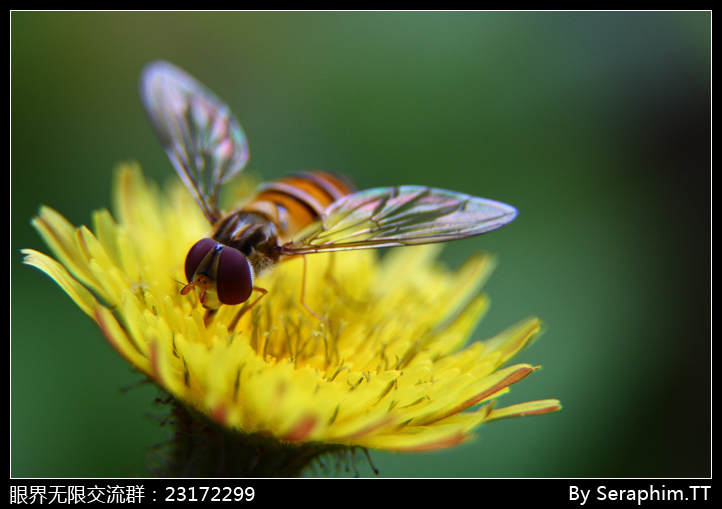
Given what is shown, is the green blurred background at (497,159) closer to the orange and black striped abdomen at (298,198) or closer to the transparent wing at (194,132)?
the transparent wing at (194,132)

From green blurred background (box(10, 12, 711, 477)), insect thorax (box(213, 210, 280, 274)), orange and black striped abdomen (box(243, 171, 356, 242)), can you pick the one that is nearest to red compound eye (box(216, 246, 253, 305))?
insect thorax (box(213, 210, 280, 274))

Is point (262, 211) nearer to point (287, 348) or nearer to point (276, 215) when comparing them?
point (276, 215)

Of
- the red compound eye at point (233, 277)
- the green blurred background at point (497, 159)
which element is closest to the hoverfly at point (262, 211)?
the red compound eye at point (233, 277)

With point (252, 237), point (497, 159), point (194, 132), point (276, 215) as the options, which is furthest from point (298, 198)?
point (497, 159)

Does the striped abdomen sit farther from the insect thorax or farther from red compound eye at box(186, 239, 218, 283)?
red compound eye at box(186, 239, 218, 283)

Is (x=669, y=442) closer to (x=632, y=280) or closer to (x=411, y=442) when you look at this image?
(x=632, y=280)

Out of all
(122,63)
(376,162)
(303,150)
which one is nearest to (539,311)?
(376,162)
